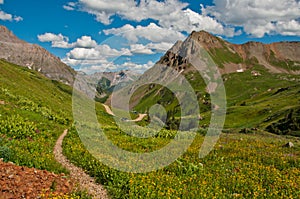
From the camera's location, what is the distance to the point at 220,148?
76.1 ft

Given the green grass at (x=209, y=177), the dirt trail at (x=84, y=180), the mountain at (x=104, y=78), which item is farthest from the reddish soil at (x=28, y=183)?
the mountain at (x=104, y=78)

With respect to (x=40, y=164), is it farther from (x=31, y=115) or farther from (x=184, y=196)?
(x=31, y=115)

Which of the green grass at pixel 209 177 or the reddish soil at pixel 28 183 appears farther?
the green grass at pixel 209 177

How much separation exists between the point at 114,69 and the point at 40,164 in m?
8.25

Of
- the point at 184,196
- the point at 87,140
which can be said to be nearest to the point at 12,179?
the point at 184,196

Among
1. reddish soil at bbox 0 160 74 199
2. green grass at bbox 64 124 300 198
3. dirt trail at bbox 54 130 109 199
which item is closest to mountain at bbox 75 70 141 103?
green grass at bbox 64 124 300 198

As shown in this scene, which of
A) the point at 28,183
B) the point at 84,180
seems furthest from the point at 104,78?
the point at 28,183

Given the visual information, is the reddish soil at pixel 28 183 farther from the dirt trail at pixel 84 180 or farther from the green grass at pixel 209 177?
the green grass at pixel 209 177

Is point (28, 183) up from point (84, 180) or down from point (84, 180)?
up

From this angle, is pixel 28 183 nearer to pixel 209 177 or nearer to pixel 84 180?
pixel 84 180

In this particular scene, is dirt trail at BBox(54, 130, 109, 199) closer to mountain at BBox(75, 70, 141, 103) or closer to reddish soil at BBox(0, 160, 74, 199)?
reddish soil at BBox(0, 160, 74, 199)

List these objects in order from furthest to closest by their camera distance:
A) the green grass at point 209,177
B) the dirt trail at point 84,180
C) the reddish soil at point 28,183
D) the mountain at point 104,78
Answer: the mountain at point 104,78 < the dirt trail at point 84,180 < the green grass at point 209,177 < the reddish soil at point 28,183

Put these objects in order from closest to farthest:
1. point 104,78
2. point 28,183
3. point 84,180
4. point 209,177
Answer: point 28,183 → point 84,180 → point 209,177 → point 104,78

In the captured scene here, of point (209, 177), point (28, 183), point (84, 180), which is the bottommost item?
point (84, 180)
